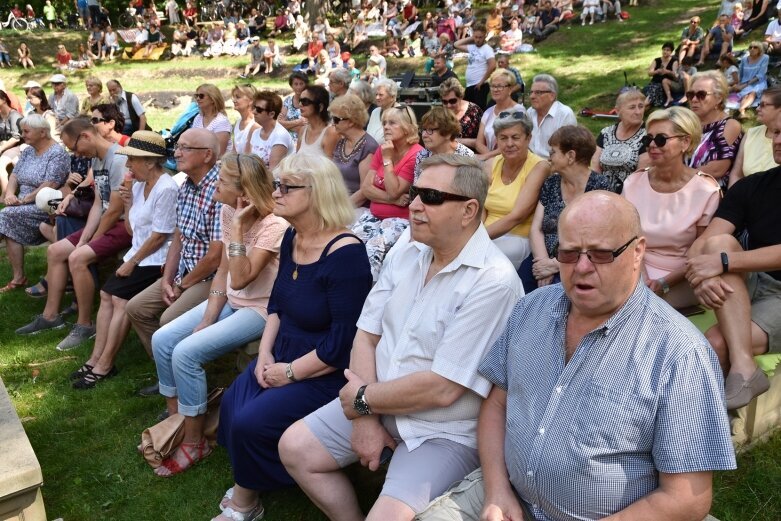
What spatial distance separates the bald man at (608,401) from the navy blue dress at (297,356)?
3.23 ft

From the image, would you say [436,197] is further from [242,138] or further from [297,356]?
[242,138]

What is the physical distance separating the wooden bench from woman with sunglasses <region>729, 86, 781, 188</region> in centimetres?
375

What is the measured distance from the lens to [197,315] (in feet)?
13.5

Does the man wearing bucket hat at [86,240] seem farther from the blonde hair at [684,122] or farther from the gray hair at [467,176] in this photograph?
the blonde hair at [684,122]

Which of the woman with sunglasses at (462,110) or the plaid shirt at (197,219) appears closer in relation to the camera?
the plaid shirt at (197,219)

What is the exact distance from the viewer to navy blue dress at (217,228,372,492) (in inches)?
118

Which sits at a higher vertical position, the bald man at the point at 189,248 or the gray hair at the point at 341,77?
the gray hair at the point at 341,77

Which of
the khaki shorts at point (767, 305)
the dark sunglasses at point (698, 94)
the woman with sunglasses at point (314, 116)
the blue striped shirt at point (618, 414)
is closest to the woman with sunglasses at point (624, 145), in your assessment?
the dark sunglasses at point (698, 94)

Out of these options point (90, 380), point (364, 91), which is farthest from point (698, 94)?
point (90, 380)

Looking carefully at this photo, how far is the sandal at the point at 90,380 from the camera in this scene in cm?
477

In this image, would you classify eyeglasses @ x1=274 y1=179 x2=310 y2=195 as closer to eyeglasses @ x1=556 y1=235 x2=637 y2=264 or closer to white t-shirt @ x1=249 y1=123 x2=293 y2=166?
eyeglasses @ x1=556 y1=235 x2=637 y2=264

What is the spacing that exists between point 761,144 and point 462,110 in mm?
3362

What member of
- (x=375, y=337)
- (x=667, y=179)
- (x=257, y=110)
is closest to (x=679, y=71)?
(x=257, y=110)

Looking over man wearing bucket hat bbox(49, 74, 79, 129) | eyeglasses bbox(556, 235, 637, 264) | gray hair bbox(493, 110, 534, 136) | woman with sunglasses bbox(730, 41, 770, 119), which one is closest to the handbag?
gray hair bbox(493, 110, 534, 136)
